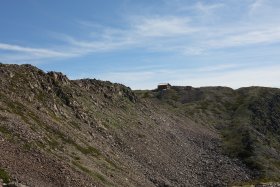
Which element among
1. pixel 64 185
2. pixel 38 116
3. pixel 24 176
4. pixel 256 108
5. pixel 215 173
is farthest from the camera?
pixel 256 108

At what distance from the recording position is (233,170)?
9225cm

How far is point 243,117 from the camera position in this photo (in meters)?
147

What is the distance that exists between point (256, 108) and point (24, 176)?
12485 centimetres

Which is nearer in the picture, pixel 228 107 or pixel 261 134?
pixel 261 134

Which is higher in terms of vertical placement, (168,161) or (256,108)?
(256,108)

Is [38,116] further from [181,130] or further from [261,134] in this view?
[261,134]

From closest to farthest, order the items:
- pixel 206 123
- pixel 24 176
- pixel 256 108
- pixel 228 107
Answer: pixel 24 176 < pixel 206 123 < pixel 256 108 < pixel 228 107

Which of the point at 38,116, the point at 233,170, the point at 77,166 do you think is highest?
the point at 38,116

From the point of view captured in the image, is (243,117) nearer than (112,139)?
No

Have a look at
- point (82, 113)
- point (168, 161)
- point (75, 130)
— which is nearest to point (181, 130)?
point (168, 161)

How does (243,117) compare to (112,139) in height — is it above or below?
above

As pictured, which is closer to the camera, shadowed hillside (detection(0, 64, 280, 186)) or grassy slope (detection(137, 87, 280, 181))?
shadowed hillside (detection(0, 64, 280, 186))

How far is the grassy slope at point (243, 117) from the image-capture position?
105 metres

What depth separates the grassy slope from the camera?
104625 mm
